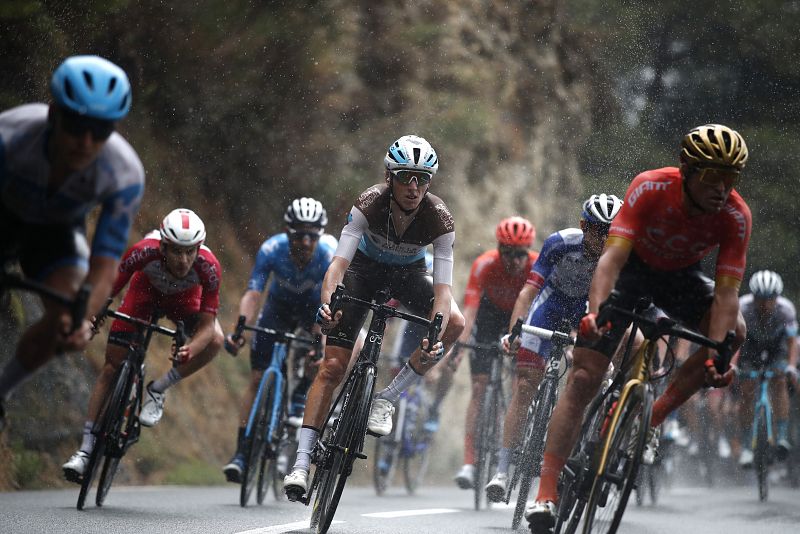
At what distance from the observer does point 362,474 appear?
701 inches

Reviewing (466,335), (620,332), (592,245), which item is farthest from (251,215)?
(620,332)

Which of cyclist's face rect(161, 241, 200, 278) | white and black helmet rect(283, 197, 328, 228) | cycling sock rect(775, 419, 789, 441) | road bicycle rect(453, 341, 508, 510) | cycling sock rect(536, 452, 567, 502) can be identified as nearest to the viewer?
cycling sock rect(536, 452, 567, 502)

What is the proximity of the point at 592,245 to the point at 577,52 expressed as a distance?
17.8 metres

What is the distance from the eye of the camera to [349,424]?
7.47 metres

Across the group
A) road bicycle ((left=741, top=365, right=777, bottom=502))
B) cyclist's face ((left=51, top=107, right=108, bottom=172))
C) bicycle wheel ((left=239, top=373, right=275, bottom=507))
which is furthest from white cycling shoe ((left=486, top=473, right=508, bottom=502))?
cyclist's face ((left=51, top=107, right=108, bottom=172))

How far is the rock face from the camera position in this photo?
587 inches

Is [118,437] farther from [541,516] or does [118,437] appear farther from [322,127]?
[322,127]

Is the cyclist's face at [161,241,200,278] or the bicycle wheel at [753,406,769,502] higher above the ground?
the cyclist's face at [161,241,200,278]

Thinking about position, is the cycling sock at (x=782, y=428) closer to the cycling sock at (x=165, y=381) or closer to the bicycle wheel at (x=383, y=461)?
the bicycle wheel at (x=383, y=461)

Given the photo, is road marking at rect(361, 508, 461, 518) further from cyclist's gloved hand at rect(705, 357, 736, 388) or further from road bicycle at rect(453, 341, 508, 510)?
cyclist's gloved hand at rect(705, 357, 736, 388)

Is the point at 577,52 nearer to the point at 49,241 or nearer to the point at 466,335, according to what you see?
the point at 466,335

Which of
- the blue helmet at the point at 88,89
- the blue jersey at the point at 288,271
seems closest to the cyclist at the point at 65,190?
the blue helmet at the point at 88,89

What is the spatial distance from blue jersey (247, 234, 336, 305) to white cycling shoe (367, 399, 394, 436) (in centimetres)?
324

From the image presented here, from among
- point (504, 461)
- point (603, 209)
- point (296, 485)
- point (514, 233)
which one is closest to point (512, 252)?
point (514, 233)
